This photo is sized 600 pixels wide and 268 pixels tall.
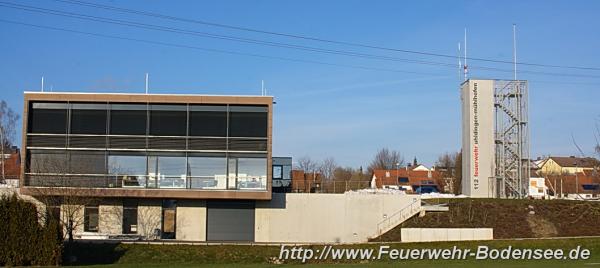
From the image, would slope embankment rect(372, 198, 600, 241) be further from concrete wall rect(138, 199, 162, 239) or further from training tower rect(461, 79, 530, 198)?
concrete wall rect(138, 199, 162, 239)

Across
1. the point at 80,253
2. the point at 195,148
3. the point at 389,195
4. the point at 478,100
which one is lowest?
the point at 80,253

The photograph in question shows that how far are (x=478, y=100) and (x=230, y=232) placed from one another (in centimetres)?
2163

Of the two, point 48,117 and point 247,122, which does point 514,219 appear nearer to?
point 247,122

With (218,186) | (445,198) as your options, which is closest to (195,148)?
(218,186)

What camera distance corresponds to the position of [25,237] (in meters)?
34.2

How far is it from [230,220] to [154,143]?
25.0ft

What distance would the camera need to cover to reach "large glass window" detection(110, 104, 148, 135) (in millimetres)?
49562

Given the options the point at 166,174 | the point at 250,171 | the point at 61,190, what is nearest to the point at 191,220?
the point at 166,174

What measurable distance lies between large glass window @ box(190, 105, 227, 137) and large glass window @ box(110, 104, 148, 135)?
135 inches

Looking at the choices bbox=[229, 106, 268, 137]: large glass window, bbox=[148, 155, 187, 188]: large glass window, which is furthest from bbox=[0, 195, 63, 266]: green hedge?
bbox=[229, 106, 268, 137]: large glass window

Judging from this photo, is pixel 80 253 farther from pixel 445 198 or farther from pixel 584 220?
pixel 584 220

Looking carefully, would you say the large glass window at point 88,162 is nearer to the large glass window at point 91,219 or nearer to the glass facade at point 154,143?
the glass facade at point 154,143

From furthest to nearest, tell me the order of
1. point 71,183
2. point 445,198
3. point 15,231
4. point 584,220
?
point 445,198 → point 584,220 → point 71,183 → point 15,231

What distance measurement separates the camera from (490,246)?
40.6m
